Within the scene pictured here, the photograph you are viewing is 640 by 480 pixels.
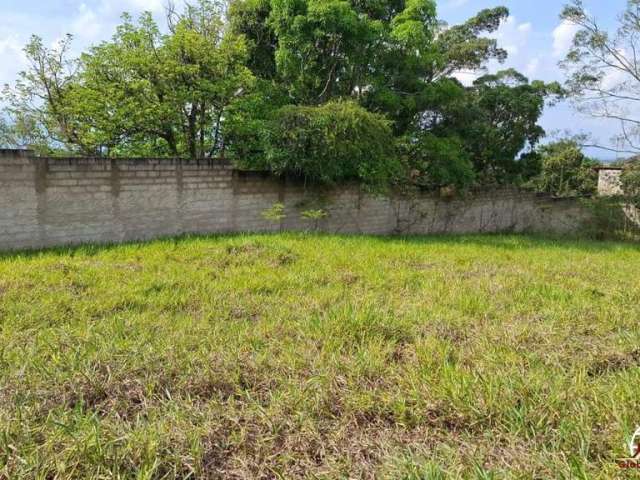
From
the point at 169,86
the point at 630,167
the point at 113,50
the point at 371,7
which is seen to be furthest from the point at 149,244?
the point at 630,167

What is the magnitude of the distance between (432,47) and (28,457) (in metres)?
9.35

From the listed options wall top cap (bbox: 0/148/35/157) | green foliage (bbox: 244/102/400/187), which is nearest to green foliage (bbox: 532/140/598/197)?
green foliage (bbox: 244/102/400/187)

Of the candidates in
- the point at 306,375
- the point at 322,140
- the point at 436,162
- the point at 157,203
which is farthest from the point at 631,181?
the point at 306,375

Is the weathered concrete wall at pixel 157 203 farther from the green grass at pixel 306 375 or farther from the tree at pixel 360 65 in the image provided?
the green grass at pixel 306 375

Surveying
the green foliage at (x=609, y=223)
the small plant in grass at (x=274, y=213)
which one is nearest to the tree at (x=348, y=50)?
the small plant in grass at (x=274, y=213)

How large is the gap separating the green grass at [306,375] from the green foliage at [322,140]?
3124 millimetres

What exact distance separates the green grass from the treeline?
3.47 m

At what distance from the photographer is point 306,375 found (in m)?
2.23

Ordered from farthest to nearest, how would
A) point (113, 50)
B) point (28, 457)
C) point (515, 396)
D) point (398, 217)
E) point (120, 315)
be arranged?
point (398, 217), point (113, 50), point (120, 315), point (515, 396), point (28, 457)

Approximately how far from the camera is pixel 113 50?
6750 millimetres

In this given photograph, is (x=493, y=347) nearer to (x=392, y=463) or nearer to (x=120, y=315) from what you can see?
(x=392, y=463)

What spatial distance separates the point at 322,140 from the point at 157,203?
2795mm

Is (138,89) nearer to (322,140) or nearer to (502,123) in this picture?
(322,140)

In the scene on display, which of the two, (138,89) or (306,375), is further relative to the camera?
(138,89)
